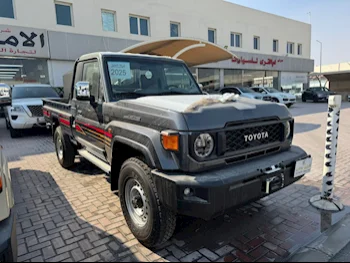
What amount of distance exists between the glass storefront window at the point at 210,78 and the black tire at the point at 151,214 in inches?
770

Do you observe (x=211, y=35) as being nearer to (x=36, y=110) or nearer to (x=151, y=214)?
(x=36, y=110)

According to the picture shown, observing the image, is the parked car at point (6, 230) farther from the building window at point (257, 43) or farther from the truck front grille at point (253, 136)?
the building window at point (257, 43)

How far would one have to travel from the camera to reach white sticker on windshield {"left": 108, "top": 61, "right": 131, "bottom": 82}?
359 centimetres

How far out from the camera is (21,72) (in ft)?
47.0

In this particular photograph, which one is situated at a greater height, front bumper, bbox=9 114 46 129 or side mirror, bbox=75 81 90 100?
side mirror, bbox=75 81 90 100

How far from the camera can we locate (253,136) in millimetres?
2838

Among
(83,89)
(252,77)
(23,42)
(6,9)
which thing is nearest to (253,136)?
(83,89)

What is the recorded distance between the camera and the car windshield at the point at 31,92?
9906 millimetres

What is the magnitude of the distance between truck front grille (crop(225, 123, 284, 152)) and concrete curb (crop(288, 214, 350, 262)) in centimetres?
118

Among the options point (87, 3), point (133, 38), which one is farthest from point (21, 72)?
point (133, 38)

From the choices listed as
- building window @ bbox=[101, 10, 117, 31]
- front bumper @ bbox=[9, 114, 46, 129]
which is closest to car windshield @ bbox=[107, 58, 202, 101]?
front bumper @ bbox=[9, 114, 46, 129]

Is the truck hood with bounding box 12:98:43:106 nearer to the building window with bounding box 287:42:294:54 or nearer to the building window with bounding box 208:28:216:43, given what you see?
the building window with bounding box 208:28:216:43

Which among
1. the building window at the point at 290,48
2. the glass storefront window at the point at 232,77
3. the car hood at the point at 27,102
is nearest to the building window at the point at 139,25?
the glass storefront window at the point at 232,77

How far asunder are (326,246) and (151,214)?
1.90m
